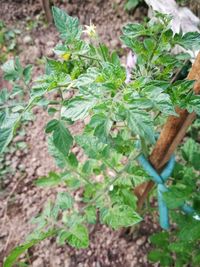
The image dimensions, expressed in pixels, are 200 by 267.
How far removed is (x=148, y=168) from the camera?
1190 millimetres

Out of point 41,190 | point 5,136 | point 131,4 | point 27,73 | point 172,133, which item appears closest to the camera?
point 5,136

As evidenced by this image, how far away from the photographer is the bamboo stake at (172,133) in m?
0.90

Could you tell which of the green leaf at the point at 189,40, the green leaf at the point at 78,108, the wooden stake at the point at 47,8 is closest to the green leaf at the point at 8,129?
the green leaf at the point at 78,108

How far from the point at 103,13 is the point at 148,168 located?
5.81 ft

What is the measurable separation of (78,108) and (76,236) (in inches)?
20.9

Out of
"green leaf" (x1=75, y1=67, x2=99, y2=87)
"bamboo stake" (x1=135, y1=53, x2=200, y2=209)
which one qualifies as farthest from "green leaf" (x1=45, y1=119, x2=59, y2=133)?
"bamboo stake" (x1=135, y1=53, x2=200, y2=209)

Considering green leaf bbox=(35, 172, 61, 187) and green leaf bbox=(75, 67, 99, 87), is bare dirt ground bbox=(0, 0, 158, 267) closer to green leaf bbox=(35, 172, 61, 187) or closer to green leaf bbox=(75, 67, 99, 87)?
green leaf bbox=(35, 172, 61, 187)

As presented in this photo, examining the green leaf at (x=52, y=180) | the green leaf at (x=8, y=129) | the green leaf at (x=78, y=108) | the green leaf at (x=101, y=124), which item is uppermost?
the green leaf at (x=78, y=108)

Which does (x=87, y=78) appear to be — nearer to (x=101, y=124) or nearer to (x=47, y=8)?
(x=101, y=124)

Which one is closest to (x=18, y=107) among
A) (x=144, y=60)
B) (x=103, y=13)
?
(x=144, y=60)

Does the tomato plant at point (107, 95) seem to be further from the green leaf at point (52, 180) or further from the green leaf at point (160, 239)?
the green leaf at point (160, 239)

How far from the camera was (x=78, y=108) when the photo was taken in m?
0.67

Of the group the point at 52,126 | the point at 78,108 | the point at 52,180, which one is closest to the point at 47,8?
the point at 52,180

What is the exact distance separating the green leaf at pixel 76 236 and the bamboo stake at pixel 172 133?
1.01 feet
